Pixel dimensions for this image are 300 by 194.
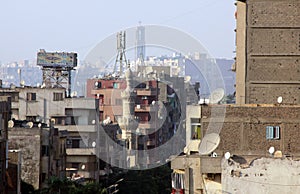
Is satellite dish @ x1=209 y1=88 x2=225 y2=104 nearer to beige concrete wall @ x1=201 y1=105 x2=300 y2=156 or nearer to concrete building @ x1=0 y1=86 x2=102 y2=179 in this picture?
beige concrete wall @ x1=201 y1=105 x2=300 y2=156

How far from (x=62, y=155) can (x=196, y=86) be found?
105 feet

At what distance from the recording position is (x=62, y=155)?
163ft

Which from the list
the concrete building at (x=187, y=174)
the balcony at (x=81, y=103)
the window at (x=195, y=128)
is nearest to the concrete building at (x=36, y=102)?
the balcony at (x=81, y=103)

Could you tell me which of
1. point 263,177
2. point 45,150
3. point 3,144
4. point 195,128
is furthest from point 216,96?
point 45,150

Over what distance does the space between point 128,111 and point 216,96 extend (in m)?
40.8

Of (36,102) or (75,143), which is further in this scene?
(36,102)

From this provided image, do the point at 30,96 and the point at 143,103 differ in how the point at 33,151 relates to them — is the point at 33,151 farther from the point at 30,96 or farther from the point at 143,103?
the point at 143,103

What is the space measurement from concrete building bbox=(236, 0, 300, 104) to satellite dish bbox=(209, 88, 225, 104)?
3.84 metres

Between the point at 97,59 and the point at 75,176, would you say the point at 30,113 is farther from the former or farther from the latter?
the point at 97,59

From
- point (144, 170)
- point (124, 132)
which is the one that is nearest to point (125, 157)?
point (124, 132)

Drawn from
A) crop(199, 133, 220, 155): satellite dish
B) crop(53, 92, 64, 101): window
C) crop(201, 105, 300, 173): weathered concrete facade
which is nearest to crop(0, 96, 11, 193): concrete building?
crop(199, 133, 220, 155): satellite dish

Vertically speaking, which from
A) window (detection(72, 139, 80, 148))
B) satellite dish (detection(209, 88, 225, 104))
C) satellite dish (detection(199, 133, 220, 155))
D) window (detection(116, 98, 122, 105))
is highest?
satellite dish (detection(209, 88, 225, 104))

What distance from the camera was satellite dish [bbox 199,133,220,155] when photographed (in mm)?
31805

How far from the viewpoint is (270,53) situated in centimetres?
3969
